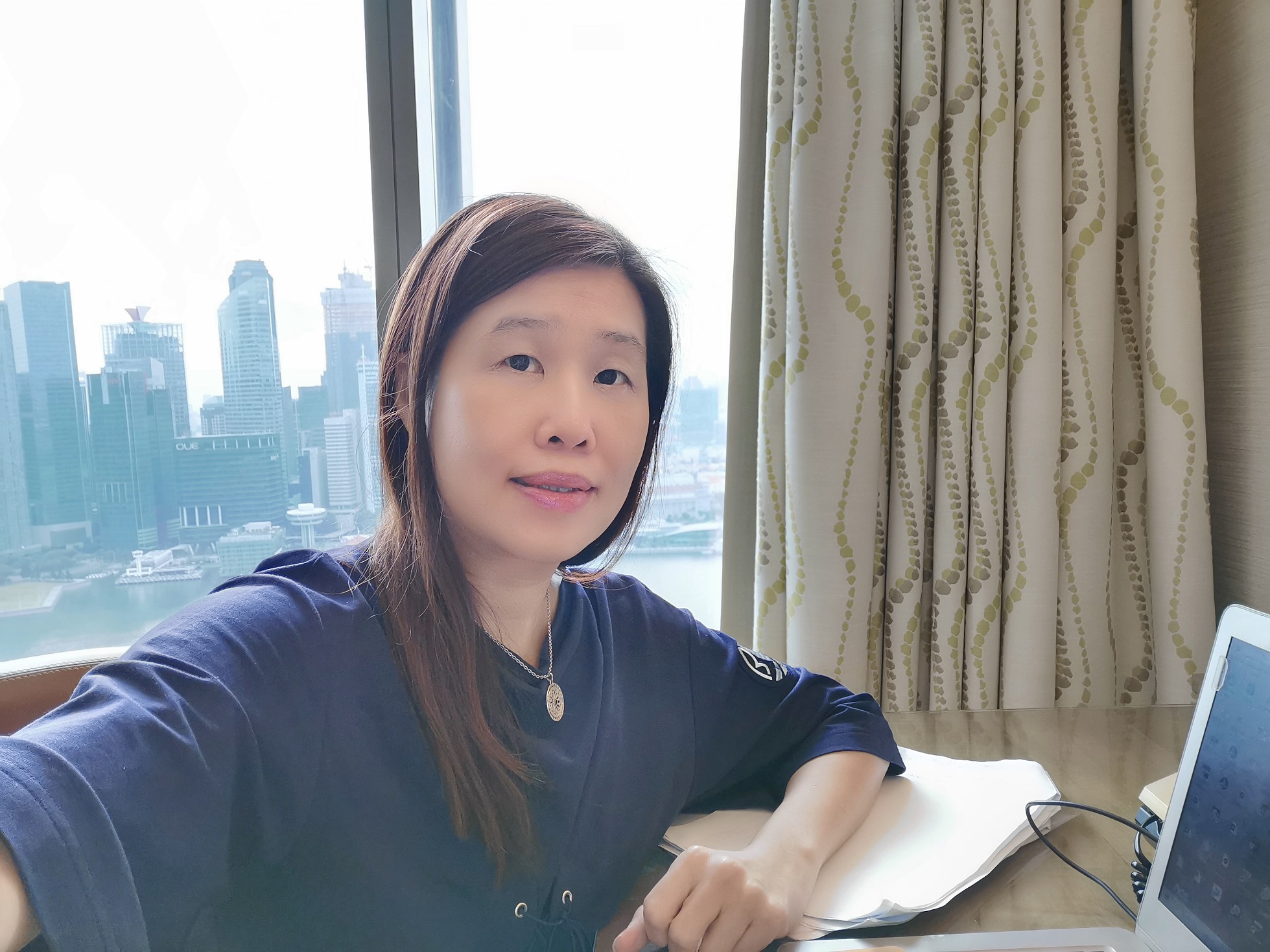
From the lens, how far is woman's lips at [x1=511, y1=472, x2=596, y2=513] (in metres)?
0.64

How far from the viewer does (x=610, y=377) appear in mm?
712

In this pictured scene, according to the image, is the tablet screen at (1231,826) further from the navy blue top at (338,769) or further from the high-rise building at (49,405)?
the high-rise building at (49,405)

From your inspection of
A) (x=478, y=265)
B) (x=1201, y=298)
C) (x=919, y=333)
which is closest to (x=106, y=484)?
(x=478, y=265)

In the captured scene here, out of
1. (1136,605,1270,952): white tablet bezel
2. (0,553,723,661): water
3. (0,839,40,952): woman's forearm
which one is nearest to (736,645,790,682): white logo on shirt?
(1136,605,1270,952): white tablet bezel

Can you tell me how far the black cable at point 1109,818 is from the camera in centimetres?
58

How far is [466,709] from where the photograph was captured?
614 mm

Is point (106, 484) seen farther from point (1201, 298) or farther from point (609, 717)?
point (1201, 298)

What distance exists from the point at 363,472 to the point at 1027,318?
1.22 meters

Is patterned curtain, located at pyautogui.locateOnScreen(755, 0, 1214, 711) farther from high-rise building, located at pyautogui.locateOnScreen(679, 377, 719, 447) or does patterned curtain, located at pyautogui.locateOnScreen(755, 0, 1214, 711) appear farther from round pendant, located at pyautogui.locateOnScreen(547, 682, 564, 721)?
round pendant, located at pyautogui.locateOnScreen(547, 682, 564, 721)

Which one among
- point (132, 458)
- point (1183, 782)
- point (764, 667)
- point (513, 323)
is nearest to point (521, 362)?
point (513, 323)

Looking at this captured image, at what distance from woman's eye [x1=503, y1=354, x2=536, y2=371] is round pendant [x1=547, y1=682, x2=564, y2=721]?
0.88 feet

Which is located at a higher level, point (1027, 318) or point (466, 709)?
point (1027, 318)

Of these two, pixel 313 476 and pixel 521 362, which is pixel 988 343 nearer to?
pixel 521 362

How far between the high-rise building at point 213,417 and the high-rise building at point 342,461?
186 mm
